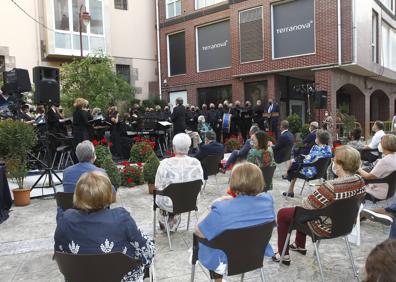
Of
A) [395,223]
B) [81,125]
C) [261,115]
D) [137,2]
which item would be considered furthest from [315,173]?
[137,2]

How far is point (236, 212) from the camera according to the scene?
8.55ft

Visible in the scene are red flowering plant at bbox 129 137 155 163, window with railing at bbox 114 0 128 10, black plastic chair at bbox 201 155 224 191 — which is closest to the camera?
black plastic chair at bbox 201 155 224 191

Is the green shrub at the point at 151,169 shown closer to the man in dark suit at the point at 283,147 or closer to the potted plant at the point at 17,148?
the potted plant at the point at 17,148

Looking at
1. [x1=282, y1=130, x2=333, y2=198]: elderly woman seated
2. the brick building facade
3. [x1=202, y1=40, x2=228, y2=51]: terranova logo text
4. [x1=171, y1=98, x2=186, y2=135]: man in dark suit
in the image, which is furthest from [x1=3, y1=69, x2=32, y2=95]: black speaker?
[x1=202, y1=40, x2=228, y2=51]: terranova logo text

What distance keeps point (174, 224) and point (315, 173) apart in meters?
2.55

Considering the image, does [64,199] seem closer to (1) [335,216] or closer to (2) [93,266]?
(2) [93,266]

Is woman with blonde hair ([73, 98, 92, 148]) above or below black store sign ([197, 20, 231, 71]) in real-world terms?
below

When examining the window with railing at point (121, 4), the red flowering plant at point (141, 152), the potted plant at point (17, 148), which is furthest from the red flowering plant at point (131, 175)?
the window with railing at point (121, 4)

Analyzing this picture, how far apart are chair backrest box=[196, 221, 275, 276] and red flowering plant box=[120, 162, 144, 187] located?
5271 millimetres

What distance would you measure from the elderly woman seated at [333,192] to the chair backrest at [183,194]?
1008 millimetres

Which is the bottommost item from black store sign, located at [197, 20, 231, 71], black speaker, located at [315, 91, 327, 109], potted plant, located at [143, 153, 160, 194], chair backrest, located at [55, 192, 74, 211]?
potted plant, located at [143, 153, 160, 194]

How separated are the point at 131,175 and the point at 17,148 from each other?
2.25 meters

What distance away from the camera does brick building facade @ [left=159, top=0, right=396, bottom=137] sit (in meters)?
14.3

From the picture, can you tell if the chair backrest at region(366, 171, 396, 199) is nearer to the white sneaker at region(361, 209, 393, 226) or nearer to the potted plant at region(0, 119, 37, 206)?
the white sneaker at region(361, 209, 393, 226)
